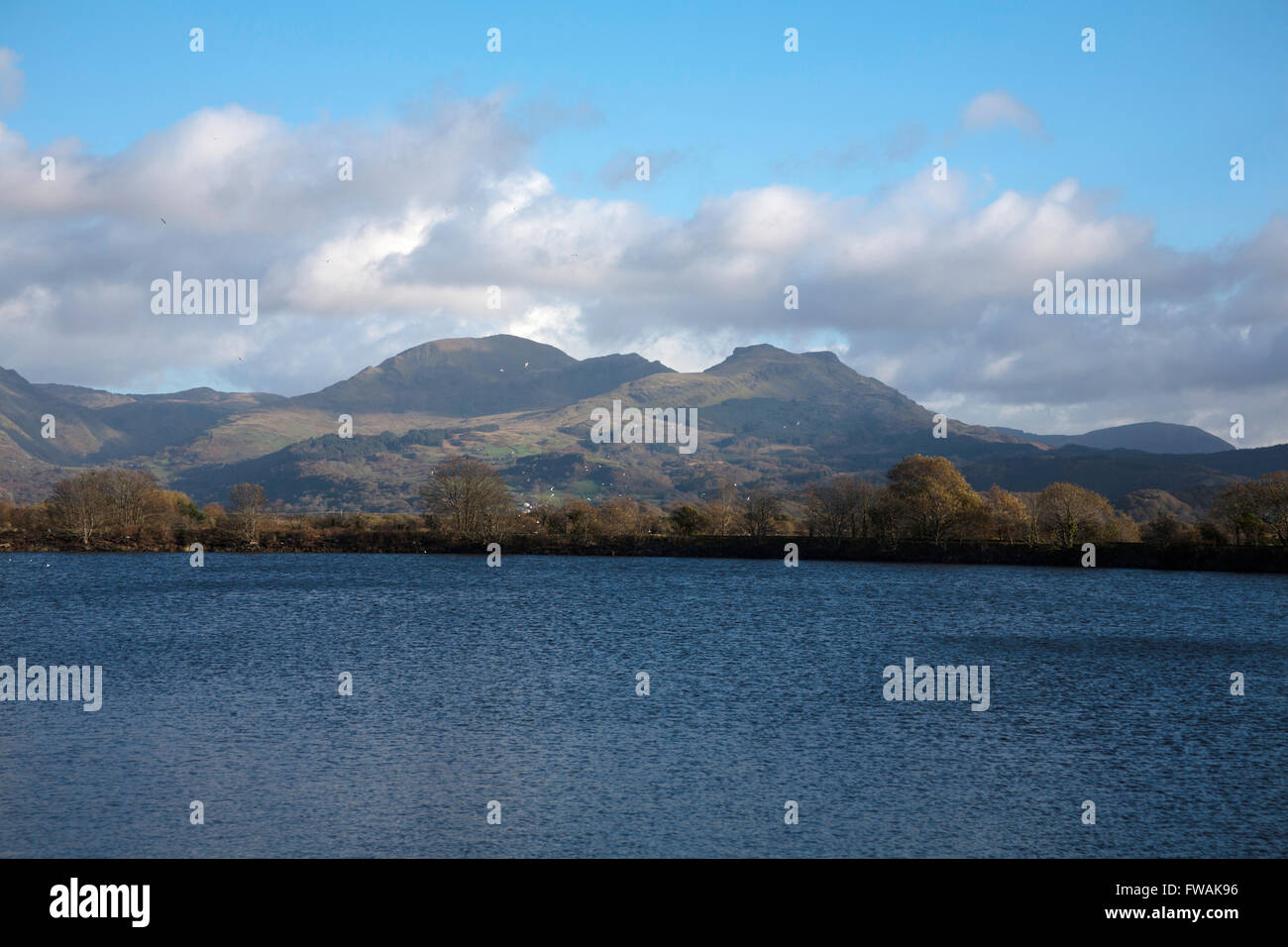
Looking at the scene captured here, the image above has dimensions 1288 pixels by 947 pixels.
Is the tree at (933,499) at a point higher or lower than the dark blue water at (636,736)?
higher

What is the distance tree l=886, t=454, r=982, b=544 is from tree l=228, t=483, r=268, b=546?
81626 millimetres

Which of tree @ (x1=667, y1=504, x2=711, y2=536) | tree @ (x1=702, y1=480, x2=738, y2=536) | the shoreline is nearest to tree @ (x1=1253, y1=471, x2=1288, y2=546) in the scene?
the shoreline

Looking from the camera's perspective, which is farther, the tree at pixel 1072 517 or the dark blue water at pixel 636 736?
the tree at pixel 1072 517

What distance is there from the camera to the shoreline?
112m

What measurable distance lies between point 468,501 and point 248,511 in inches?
1221

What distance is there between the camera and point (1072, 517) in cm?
11325

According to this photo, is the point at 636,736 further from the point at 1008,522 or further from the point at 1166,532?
the point at 1166,532

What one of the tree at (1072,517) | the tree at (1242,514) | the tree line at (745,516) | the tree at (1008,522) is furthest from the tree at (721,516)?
the tree at (1242,514)

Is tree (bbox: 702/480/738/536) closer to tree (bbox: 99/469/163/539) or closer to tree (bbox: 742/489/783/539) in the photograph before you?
tree (bbox: 742/489/783/539)

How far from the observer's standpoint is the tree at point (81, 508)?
127750mm

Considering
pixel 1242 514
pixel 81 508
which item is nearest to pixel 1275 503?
pixel 1242 514

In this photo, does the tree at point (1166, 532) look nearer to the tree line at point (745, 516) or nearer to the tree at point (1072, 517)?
the tree line at point (745, 516)

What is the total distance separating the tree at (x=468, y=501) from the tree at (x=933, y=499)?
4911 centimetres
